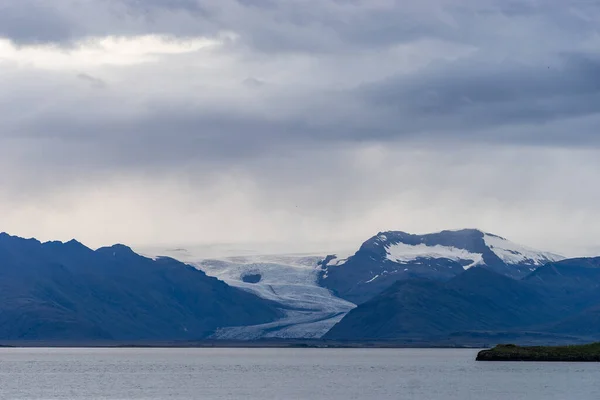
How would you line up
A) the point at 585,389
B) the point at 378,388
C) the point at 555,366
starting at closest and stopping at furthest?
the point at 585,389 < the point at 378,388 < the point at 555,366

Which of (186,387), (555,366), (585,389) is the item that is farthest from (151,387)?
(555,366)

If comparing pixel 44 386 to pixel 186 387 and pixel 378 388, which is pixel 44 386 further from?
pixel 378 388

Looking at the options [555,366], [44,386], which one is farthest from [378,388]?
[555,366]

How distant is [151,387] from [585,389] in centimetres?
5587

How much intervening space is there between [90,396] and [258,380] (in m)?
39.5

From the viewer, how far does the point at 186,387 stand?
156 meters

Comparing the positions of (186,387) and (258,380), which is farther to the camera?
(258,380)

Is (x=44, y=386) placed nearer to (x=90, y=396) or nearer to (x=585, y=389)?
(x=90, y=396)

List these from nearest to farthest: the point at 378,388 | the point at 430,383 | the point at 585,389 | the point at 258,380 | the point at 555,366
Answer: the point at 585,389
the point at 378,388
the point at 430,383
the point at 258,380
the point at 555,366

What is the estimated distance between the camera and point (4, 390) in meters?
151

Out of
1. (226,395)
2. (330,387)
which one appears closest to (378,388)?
(330,387)

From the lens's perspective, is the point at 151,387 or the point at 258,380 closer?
the point at 151,387

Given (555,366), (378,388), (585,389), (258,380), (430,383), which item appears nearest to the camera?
(585,389)

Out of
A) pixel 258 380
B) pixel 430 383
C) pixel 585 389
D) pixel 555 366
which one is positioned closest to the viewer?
pixel 585 389
